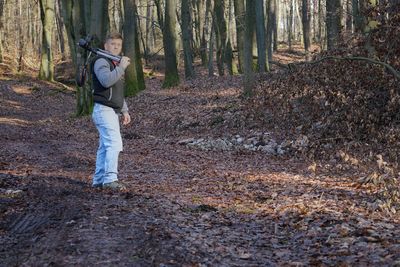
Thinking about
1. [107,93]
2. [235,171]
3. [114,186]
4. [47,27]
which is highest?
[47,27]

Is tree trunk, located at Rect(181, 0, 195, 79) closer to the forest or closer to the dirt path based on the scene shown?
the forest

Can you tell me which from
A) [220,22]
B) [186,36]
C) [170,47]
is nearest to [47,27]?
[186,36]

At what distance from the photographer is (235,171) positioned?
955 cm

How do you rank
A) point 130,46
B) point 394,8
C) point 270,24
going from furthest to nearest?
point 270,24
point 130,46
point 394,8

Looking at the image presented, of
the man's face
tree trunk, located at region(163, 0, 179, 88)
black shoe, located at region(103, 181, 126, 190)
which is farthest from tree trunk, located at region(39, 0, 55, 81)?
black shoe, located at region(103, 181, 126, 190)

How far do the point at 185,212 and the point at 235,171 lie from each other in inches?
133

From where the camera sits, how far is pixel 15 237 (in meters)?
5.07

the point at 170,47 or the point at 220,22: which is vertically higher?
the point at 220,22

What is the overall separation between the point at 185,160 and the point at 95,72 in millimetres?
4280

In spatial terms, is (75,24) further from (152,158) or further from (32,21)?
(32,21)

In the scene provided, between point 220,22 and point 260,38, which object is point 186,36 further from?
point 260,38

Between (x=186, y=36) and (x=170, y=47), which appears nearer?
(x=170, y=47)

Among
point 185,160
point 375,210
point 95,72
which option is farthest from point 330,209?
point 185,160

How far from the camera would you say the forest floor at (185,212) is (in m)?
4.61
